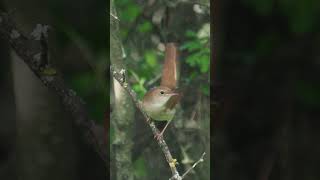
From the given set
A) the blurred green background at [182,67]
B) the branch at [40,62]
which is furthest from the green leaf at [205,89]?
the branch at [40,62]

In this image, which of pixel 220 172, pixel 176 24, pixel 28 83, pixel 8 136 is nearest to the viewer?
pixel 176 24

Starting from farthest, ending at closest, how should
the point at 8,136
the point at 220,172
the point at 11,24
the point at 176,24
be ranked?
the point at 8,136, the point at 220,172, the point at 11,24, the point at 176,24

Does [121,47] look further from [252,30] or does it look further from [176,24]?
[252,30]

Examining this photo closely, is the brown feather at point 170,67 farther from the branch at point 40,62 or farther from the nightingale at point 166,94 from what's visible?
the branch at point 40,62

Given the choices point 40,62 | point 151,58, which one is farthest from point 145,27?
point 40,62

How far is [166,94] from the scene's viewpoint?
0.63 metres

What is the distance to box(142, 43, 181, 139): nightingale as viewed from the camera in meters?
0.63

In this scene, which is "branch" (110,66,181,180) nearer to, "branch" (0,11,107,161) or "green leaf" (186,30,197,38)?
"green leaf" (186,30,197,38)

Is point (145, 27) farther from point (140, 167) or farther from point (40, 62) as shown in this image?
point (40, 62)

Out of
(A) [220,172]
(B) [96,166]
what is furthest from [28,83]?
(A) [220,172]

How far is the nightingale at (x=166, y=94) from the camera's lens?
0.63 metres

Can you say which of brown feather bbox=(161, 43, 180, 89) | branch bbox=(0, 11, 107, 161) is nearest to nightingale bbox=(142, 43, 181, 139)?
brown feather bbox=(161, 43, 180, 89)

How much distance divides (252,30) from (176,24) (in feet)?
1.82

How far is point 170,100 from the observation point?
2.07 ft
